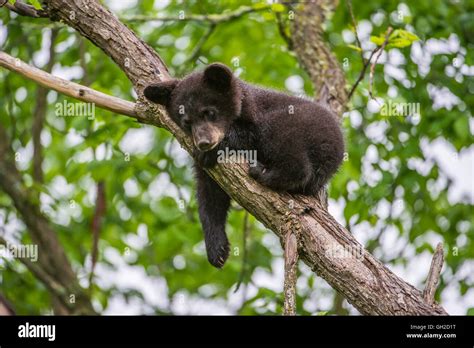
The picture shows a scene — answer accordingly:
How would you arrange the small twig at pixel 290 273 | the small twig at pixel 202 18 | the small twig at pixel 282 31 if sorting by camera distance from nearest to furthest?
the small twig at pixel 290 273, the small twig at pixel 282 31, the small twig at pixel 202 18

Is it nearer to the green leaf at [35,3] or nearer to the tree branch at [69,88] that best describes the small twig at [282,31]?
the tree branch at [69,88]

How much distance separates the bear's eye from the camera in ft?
23.4

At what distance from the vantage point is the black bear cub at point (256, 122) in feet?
22.6

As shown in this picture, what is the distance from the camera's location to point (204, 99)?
23.6 feet

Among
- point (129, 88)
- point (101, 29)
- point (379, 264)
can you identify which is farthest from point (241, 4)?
point (379, 264)

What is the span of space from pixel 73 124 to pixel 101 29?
2.50m

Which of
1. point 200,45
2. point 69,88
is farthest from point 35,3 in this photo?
point 200,45

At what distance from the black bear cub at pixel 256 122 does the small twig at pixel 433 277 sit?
1338mm

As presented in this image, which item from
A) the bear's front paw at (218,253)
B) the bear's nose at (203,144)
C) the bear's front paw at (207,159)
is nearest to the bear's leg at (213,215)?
the bear's front paw at (218,253)

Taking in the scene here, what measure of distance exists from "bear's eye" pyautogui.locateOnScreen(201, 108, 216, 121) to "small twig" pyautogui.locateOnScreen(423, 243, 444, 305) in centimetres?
260
